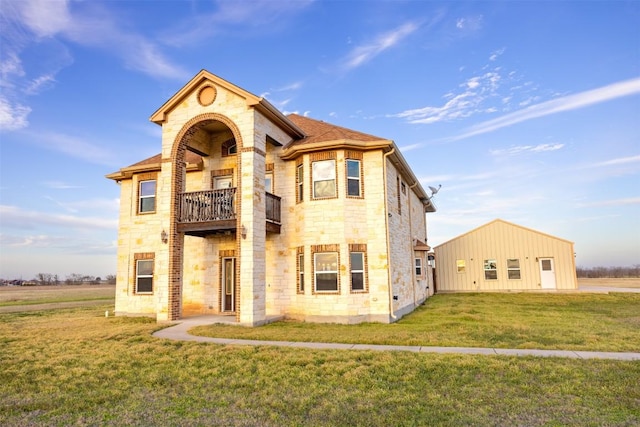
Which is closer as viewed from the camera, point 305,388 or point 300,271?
point 305,388

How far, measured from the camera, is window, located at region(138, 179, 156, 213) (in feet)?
58.3

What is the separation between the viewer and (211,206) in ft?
48.5

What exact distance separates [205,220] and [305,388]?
968 cm

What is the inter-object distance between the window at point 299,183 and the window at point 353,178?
6.01 ft

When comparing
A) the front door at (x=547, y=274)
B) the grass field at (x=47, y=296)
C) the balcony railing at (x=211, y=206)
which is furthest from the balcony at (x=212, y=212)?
the front door at (x=547, y=274)

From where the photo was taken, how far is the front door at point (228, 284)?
1639cm

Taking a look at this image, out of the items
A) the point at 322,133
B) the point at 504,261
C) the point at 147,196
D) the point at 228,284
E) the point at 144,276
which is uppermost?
the point at 322,133

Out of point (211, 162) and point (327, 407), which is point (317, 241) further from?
point (327, 407)

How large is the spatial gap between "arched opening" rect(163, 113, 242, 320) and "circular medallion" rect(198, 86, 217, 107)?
58 centimetres

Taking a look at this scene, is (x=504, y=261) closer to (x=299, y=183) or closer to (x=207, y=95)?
(x=299, y=183)

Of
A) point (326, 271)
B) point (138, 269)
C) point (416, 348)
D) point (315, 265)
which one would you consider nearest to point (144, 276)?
point (138, 269)

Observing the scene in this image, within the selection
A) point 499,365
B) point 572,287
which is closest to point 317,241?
point 499,365

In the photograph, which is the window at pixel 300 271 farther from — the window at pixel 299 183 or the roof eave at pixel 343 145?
the roof eave at pixel 343 145

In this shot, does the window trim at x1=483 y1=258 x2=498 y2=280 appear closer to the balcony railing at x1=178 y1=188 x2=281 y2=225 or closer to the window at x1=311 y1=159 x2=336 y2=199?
the window at x1=311 y1=159 x2=336 y2=199
